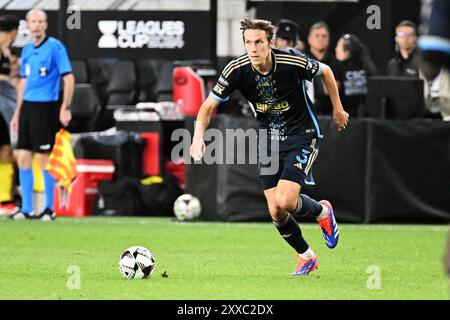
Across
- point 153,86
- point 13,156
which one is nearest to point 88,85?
point 153,86

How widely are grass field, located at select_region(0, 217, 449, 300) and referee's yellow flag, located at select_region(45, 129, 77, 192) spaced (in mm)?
547

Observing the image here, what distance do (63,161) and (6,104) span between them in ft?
5.03

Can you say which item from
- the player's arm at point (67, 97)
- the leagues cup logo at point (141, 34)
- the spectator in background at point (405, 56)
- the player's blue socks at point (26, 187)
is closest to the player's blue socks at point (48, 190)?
the player's blue socks at point (26, 187)

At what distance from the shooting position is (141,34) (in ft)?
61.2

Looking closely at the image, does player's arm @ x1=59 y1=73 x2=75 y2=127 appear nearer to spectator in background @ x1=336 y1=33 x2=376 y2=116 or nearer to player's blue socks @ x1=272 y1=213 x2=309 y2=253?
spectator in background @ x1=336 y1=33 x2=376 y2=116

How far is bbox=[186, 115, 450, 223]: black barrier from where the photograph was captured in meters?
15.6

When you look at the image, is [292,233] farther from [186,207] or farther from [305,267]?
[186,207]

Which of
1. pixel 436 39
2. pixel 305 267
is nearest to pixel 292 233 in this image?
pixel 305 267

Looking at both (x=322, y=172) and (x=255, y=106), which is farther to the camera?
(x=322, y=172)

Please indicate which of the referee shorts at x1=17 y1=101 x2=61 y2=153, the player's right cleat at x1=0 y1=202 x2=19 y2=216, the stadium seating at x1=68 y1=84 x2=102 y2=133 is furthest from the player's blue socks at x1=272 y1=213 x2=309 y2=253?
the stadium seating at x1=68 y1=84 x2=102 y2=133

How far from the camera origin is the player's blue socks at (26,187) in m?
15.8

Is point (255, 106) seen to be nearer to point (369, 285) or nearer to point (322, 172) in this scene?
point (369, 285)

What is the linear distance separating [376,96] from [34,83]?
13.7 feet

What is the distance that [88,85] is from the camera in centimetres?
1989
